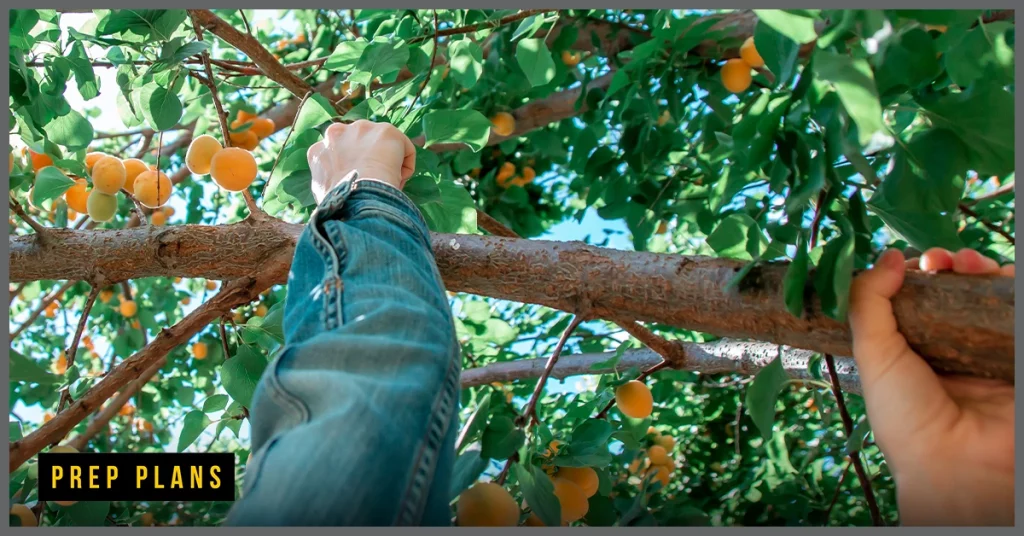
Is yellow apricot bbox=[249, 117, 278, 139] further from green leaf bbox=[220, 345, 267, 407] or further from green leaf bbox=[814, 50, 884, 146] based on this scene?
green leaf bbox=[814, 50, 884, 146]

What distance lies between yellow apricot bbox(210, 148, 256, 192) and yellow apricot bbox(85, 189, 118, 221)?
0.34m

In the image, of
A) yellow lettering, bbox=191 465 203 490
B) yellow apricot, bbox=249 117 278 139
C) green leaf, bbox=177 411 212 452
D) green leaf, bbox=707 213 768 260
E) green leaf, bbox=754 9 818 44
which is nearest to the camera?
green leaf, bbox=754 9 818 44

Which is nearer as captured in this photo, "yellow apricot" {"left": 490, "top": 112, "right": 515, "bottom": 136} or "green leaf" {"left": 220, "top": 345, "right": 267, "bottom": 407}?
"green leaf" {"left": 220, "top": 345, "right": 267, "bottom": 407}

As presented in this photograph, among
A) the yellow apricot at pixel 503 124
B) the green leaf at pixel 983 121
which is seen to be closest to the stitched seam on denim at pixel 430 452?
the green leaf at pixel 983 121

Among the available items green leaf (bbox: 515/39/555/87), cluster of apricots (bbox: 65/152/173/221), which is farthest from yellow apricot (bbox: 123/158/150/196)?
A: green leaf (bbox: 515/39/555/87)

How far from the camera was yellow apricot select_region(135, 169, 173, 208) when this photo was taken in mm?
1595

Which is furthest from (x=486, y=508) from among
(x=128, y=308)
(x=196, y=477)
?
(x=128, y=308)

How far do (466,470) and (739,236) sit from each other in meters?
0.58

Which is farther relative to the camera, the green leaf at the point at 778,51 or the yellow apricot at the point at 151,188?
the yellow apricot at the point at 151,188

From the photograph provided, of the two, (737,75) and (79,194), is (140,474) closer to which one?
(79,194)

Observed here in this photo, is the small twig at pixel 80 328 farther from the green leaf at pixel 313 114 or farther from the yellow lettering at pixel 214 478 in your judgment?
the green leaf at pixel 313 114

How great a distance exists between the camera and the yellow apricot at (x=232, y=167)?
145cm

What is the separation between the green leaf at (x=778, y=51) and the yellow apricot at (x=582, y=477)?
2.52ft

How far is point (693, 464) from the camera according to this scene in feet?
9.25
